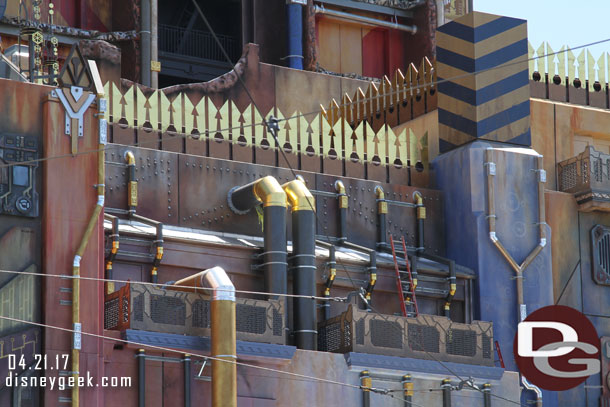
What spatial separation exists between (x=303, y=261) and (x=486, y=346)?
446cm

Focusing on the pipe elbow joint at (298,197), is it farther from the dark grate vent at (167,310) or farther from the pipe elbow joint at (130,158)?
the dark grate vent at (167,310)

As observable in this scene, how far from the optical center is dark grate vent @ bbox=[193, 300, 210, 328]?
34.1 metres

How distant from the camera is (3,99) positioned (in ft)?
108

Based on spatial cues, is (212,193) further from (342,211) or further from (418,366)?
(418,366)

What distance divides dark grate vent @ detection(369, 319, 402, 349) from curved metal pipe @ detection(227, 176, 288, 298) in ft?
6.62

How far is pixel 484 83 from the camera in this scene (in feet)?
135

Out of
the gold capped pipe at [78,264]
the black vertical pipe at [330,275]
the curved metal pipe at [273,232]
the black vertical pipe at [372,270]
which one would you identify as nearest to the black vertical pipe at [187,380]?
the gold capped pipe at [78,264]

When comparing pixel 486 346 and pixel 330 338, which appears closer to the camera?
pixel 330 338

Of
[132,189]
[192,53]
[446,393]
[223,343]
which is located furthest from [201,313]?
[192,53]

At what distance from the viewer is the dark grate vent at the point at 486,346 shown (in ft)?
123

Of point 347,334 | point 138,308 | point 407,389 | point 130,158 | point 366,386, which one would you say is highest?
point 130,158

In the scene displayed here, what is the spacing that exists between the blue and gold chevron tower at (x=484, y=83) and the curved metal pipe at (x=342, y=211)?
11.1ft

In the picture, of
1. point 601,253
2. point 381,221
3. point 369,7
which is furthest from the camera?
point 369,7

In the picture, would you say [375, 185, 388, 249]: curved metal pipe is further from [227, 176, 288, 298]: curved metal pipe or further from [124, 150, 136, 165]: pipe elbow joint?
[124, 150, 136, 165]: pipe elbow joint
